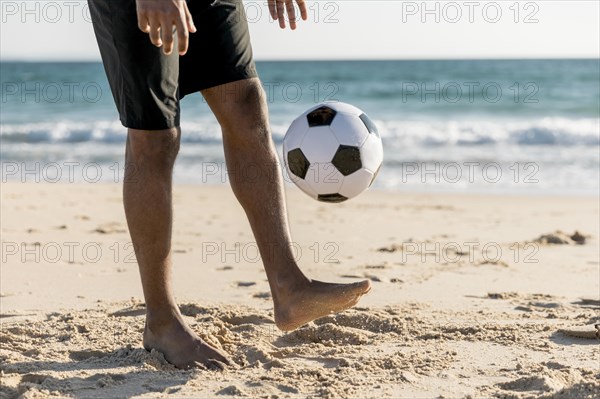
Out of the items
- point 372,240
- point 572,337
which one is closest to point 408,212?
point 372,240

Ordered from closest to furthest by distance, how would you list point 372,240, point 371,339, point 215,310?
1. point 371,339
2. point 215,310
3. point 372,240

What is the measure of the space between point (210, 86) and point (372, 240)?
114 inches

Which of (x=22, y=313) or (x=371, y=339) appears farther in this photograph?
(x=22, y=313)

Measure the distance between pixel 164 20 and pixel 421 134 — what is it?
11200 millimetres

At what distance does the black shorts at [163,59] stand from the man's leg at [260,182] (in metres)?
0.07

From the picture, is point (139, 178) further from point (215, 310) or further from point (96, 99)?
point (96, 99)

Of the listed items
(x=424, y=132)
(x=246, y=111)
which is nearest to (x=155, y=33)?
(x=246, y=111)

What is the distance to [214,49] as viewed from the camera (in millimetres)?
2883

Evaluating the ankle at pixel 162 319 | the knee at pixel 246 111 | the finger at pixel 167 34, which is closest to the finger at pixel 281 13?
the knee at pixel 246 111

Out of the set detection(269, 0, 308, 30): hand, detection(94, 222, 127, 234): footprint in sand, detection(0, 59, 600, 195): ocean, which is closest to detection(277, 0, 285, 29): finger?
detection(269, 0, 308, 30): hand

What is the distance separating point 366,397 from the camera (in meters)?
2.54

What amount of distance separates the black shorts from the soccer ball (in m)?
0.40

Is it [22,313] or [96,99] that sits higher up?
[96,99]

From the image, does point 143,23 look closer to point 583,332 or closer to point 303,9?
point 303,9
